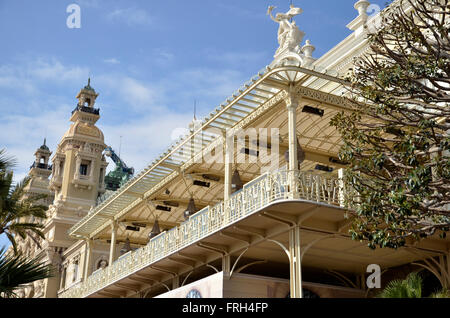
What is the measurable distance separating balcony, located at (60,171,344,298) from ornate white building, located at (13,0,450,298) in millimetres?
39

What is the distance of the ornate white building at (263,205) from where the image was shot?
16.2m

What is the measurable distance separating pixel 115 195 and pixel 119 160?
5784cm

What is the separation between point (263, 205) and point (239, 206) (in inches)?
55.1

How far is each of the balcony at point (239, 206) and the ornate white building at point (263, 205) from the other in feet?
0.13

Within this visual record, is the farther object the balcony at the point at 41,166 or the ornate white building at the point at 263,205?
the balcony at the point at 41,166

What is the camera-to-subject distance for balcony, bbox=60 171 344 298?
15.7 metres

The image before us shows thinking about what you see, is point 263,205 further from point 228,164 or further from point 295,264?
point 228,164

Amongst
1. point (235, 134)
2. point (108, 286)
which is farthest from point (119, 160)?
point (235, 134)

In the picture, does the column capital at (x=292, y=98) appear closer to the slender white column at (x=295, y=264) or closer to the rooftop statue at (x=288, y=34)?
the slender white column at (x=295, y=264)

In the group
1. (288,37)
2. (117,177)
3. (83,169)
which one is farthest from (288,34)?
(117,177)

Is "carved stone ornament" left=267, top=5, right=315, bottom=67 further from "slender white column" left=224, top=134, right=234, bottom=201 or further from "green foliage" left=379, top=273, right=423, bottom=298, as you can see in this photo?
"green foliage" left=379, top=273, right=423, bottom=298

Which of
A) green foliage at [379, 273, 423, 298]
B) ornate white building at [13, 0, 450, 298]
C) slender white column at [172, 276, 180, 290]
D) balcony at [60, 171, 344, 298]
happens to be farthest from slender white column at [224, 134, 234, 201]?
green foliage at [379, 273, 423, 298]

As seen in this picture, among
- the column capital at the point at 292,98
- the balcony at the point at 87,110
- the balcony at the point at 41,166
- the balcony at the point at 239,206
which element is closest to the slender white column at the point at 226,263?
the balcony at the point at 239,206

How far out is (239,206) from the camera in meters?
17.3
